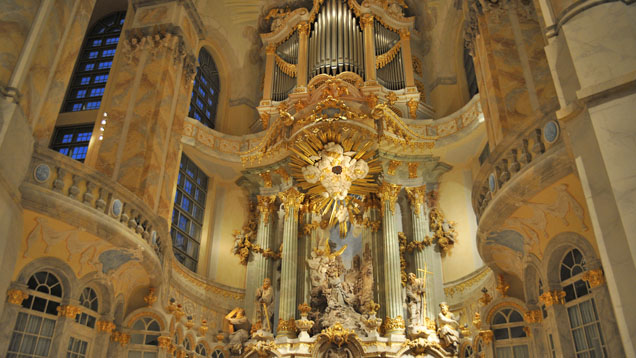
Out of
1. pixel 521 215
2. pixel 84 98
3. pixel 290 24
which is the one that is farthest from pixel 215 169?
pixel 521 215

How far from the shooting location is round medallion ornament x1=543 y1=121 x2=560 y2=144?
7278 millimetres

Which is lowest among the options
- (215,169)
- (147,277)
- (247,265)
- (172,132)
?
(147,277)

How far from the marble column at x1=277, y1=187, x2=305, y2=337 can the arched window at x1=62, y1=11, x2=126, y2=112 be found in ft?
20.6

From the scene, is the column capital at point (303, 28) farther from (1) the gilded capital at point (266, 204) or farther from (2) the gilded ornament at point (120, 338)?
(2) the gilded ornament at point (120, 338)

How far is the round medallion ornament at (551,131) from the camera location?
728 cm

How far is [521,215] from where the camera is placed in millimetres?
8203

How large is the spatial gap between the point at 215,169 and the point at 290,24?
5.95m

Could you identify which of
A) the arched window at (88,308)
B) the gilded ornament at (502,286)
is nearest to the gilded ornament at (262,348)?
the arched window at (88,308)

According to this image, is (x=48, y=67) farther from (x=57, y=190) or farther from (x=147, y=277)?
(x=147, y=277)

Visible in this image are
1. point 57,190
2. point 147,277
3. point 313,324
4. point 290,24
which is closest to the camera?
point 57,190

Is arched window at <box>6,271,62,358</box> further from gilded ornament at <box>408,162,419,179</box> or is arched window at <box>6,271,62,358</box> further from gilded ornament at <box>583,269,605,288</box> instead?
gilded ornament at <box>408,162,419,179</box>

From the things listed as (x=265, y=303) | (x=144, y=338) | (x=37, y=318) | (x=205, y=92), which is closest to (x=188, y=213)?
(x=265, y=303)

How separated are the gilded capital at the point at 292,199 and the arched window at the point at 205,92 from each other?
155 inches

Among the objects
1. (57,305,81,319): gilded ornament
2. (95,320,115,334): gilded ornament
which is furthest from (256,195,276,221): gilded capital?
(57,305,81,319): gilded ornament
